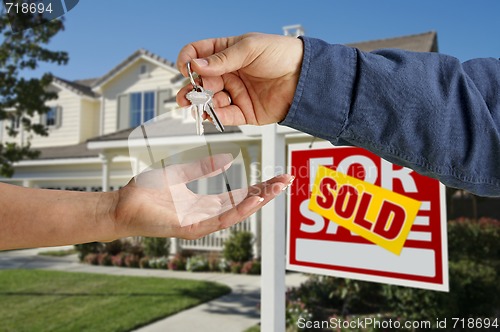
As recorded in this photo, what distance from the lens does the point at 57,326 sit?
521 centimetres

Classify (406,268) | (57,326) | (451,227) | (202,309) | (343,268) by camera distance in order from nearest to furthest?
(406,268)
(343,268)
(57,326)
(202,309)
(451,227)

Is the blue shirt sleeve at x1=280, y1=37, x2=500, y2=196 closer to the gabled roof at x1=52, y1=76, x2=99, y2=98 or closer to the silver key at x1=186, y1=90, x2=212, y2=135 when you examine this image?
the silver key at x1=186, y1=90, x2=212, y2=135

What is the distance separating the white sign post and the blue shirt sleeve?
1579mm

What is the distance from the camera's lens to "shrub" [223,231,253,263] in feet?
29.1

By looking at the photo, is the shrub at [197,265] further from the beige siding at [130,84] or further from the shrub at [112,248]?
the beige siding at [130,84]

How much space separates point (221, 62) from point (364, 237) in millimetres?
2039

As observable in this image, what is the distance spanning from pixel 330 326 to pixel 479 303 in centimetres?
183

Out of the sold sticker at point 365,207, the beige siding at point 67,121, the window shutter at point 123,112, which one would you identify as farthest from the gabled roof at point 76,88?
the sold sticker at point 365,207

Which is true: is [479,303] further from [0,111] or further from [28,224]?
[0,111]

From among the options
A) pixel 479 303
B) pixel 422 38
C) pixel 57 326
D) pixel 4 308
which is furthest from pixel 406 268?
pixel 422 38

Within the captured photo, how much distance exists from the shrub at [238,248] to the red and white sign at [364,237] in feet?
20.0

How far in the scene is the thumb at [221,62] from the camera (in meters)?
0.92

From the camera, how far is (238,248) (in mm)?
8906

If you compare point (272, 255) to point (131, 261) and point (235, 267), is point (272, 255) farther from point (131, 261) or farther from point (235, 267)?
point (131, 261)
